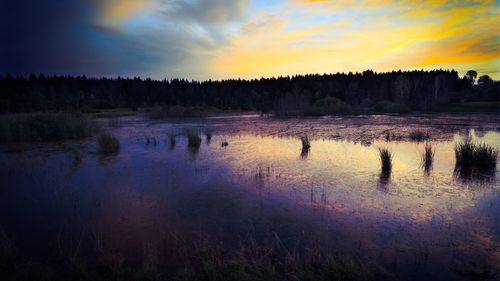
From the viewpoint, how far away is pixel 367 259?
4031mm

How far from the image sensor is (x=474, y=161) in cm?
936

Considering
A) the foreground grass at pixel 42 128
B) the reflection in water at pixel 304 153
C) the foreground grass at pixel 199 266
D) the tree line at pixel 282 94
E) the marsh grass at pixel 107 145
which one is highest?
the tree line at pixel 282 94

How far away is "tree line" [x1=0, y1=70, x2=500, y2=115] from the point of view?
49594 millimetres

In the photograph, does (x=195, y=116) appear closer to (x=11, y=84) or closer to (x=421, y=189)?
(x=421, y=189)

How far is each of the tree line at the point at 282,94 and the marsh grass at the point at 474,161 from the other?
31.9 m

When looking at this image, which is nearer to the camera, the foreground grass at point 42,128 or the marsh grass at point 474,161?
the marsh grass at point 474,161

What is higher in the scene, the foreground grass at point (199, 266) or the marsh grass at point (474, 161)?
the marsh grass at point (474, 161)

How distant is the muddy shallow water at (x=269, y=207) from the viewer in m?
4.42

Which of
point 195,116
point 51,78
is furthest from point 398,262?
point 51,78

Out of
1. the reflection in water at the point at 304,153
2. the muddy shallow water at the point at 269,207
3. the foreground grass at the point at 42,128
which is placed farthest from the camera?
the foreground grass at the point at 42,128

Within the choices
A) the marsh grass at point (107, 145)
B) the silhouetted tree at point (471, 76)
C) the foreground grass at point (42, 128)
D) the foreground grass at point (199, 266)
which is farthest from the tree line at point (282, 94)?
the foreground grass at point (199, 266)

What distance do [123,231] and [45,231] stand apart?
1425 mm

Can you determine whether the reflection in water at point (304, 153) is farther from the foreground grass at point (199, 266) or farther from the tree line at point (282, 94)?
the tree line at point (282, 94)

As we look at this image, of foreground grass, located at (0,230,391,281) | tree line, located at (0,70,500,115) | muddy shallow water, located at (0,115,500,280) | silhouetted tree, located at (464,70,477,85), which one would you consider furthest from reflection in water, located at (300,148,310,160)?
silhouetted tree, located at (464,70,477,85)
